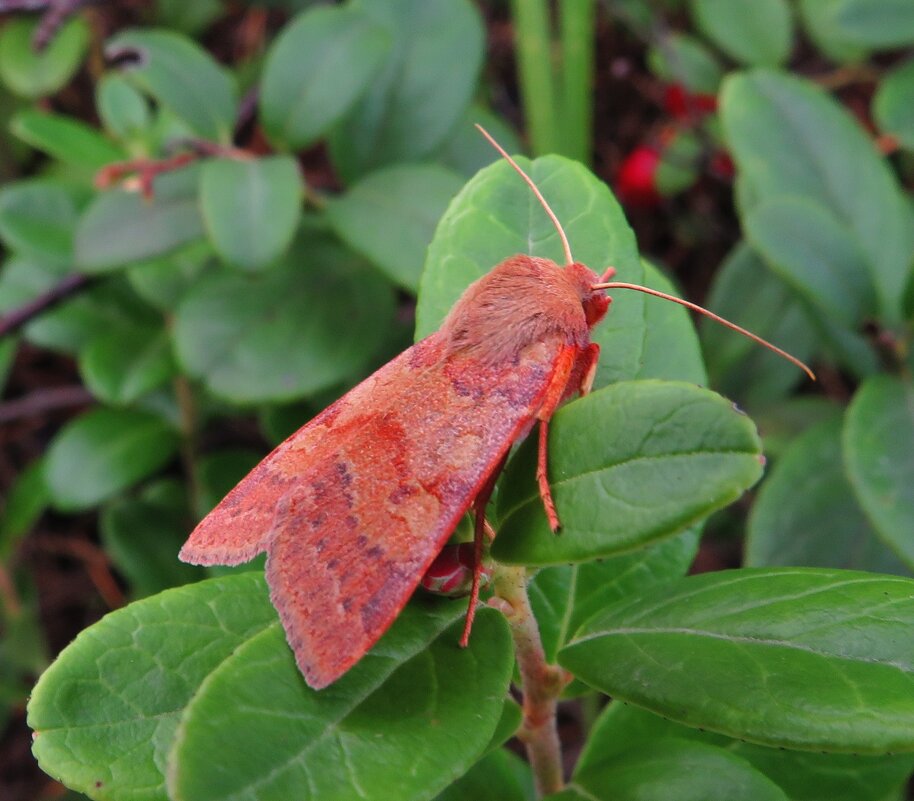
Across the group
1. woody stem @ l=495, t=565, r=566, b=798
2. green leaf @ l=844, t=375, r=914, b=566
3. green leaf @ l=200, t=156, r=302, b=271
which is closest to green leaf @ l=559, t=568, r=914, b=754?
woody stem @ l=495, t=565, r=566, b=798

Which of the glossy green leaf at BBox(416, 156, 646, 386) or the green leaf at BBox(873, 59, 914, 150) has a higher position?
the glossy green leaf at BBox(416, 156, 646, 386)

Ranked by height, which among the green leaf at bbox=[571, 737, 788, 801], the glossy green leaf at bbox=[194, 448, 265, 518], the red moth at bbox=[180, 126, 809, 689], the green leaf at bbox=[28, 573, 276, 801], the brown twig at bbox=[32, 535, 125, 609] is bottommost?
the brown twig at bbox=[32, 535, 125, 609]

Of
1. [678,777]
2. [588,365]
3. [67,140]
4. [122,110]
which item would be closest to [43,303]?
[67,140]

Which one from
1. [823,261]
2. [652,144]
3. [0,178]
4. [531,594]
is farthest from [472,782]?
[0,178]

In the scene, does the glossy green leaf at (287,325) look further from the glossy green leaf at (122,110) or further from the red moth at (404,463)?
the red moth at (404,463)

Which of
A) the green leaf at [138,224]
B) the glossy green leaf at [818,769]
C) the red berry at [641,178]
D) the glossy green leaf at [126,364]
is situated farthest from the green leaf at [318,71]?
the glossy green leaf at [818,769]

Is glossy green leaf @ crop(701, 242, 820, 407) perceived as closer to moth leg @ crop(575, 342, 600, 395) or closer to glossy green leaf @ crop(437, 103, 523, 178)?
glossy green leaf @ crop(437, 103, 523, 178)
